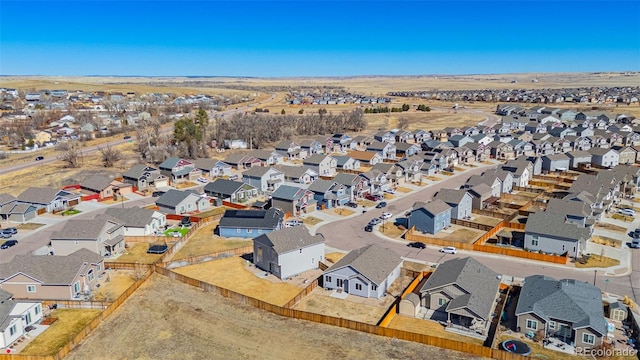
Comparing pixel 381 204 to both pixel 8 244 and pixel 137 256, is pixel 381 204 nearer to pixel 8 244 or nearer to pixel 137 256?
pixel 137 256

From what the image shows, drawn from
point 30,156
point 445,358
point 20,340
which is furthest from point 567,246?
point 30,156

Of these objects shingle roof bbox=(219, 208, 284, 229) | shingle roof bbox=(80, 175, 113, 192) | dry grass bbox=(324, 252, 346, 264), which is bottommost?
dry grass bbox=(324, 252, 346, 264)

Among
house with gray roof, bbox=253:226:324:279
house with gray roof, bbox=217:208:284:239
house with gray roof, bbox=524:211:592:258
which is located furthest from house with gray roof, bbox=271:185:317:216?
house with gray roof, bbox=524:211:592:258

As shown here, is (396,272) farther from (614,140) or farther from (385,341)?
(614,140)

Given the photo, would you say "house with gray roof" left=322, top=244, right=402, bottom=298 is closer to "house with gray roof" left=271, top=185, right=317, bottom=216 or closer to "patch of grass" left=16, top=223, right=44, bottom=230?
"house with gray roof" left=271, top=185, right=317, bottom=216

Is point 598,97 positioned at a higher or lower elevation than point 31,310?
higher

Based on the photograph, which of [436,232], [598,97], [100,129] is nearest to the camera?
[436,232]
